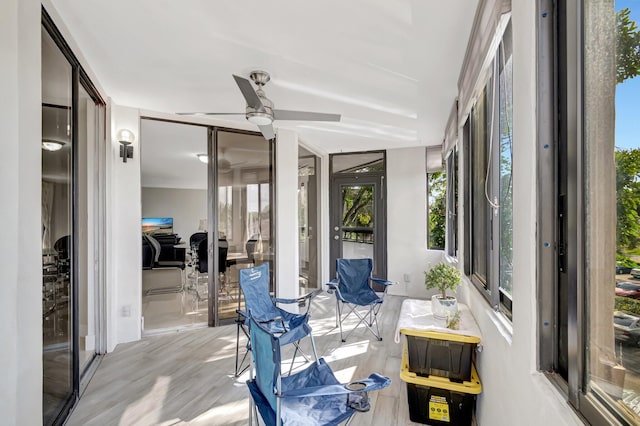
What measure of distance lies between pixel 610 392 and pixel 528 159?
2.42ft

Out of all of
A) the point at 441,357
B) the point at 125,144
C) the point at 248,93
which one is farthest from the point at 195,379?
the point at 125,144

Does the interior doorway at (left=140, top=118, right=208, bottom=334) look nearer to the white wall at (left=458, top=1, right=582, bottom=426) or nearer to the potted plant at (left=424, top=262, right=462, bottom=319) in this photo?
the potted plant at (left=424, top=262, right=462, bottom=319)

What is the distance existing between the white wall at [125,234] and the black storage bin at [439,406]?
10.1 feet

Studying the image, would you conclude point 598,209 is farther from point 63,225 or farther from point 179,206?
point 179,206

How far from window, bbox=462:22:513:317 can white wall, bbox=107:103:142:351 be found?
11.4 feet

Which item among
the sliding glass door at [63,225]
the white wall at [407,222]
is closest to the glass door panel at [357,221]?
the white wall at [407,222]

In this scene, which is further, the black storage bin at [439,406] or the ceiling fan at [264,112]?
the ceiling fan at [264,112]

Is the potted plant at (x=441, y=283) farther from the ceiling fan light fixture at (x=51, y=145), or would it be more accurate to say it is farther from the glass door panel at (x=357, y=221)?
the glass door panel at (x=357, y=221)

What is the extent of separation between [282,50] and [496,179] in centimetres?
176

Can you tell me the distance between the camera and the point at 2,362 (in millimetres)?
1370

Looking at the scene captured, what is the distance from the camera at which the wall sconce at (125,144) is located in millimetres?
3502

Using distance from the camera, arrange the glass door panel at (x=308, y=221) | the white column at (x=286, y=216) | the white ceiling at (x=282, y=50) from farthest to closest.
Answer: the glass door panel at (x=308, y=221), the white column at (x=286, y=216), the white ceiling at (x=282, y=50)

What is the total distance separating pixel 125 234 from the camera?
3.54m

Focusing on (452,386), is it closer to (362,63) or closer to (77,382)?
(362,63)
